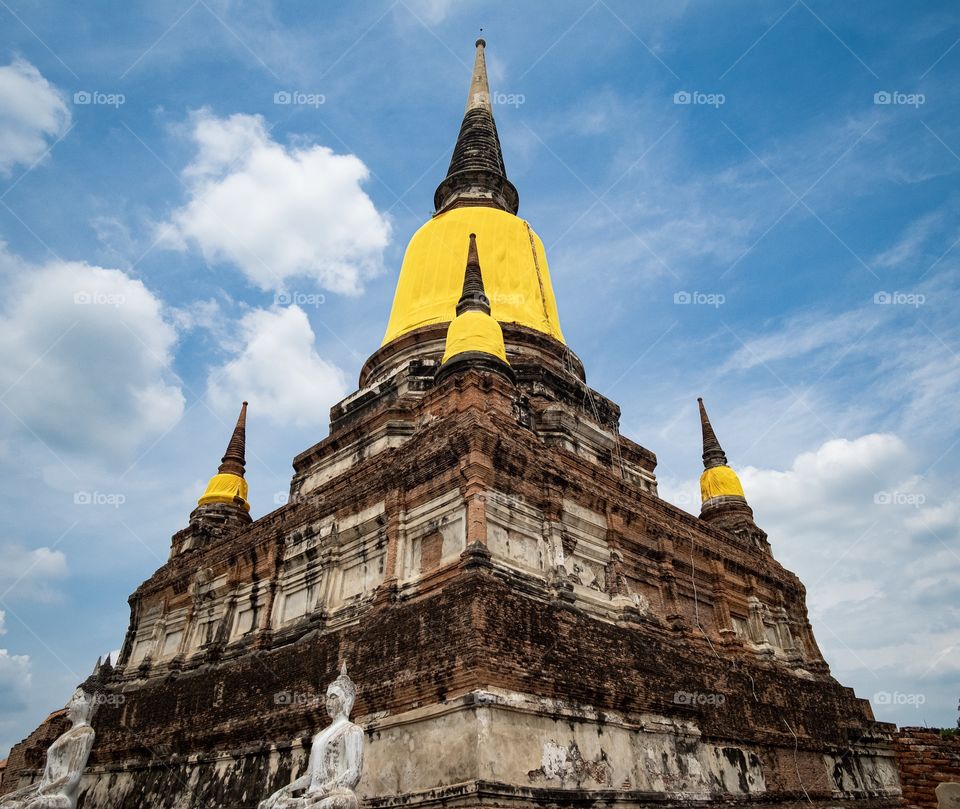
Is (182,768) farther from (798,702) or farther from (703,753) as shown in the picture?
(798,702)

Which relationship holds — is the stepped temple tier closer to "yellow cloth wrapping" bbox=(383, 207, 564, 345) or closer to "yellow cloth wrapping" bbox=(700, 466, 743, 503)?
"yellow cloth wrapping" bbox=(383, 207, 564, 345)

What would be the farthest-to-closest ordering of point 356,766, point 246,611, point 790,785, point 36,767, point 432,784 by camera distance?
point 36,767, point 246,611, point 790,785, point 432,784, point 356,766

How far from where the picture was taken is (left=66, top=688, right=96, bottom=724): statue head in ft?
38.0

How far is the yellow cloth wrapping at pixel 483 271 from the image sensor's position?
20.2 m

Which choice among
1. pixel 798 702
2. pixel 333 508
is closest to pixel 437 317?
pixel 333 508

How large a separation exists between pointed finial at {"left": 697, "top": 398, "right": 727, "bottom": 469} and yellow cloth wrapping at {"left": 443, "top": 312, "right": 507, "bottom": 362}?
40.0 feet

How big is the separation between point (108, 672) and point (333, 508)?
7.82 meters

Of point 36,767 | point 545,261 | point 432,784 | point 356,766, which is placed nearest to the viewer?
point 356,766

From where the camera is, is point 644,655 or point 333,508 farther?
point 333,508

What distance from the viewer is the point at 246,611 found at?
15234 millimetres

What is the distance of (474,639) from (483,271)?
1341 cm
